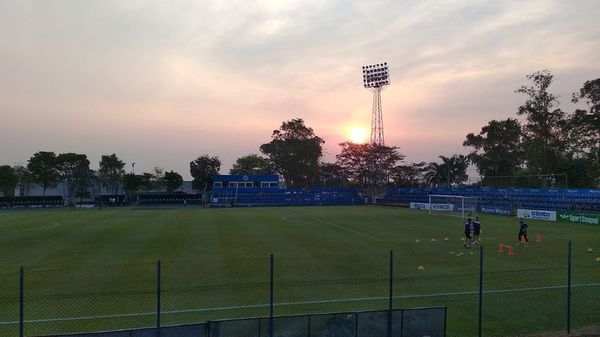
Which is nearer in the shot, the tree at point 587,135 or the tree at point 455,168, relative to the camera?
the tree at point 587,135

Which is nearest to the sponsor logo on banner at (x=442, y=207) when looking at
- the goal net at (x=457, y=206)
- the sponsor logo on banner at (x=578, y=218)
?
the goal net at (x=457, y=206)

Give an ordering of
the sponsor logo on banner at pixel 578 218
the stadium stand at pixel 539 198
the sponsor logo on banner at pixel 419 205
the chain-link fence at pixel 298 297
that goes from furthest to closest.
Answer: the sponsor logo on banner at pixel 419 205 < the stadium stand at pixel 539 198 < the sponsor logo on banner at pixel 578 218 < the chain-link fence at pixel 298 297

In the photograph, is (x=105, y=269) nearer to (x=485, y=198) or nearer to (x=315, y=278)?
(x=315, y=278)

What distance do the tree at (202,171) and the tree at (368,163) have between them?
40930 millimetres

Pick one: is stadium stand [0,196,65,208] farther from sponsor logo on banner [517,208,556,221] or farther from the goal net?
sponsor logo on banner [517,208,556,221]

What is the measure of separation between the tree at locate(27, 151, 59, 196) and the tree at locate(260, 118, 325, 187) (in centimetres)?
5322

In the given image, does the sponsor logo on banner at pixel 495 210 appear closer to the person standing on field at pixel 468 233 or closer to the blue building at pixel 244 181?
the person standing on field at pixel 468 233

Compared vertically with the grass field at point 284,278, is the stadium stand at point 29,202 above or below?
below

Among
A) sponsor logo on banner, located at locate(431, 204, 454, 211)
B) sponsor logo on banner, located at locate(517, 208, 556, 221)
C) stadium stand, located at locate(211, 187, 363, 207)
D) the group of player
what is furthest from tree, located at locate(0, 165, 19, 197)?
the group of player

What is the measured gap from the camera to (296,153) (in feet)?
421

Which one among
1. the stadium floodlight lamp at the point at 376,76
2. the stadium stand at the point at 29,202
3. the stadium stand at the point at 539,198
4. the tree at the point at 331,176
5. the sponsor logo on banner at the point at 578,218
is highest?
the stadium floodlight lamp at the point at 376,76

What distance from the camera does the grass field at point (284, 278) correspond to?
13570 millimetres

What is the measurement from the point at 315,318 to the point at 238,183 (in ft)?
292

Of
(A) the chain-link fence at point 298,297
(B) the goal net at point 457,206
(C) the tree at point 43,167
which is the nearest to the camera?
(A) the chain-link fence at point 298,297
